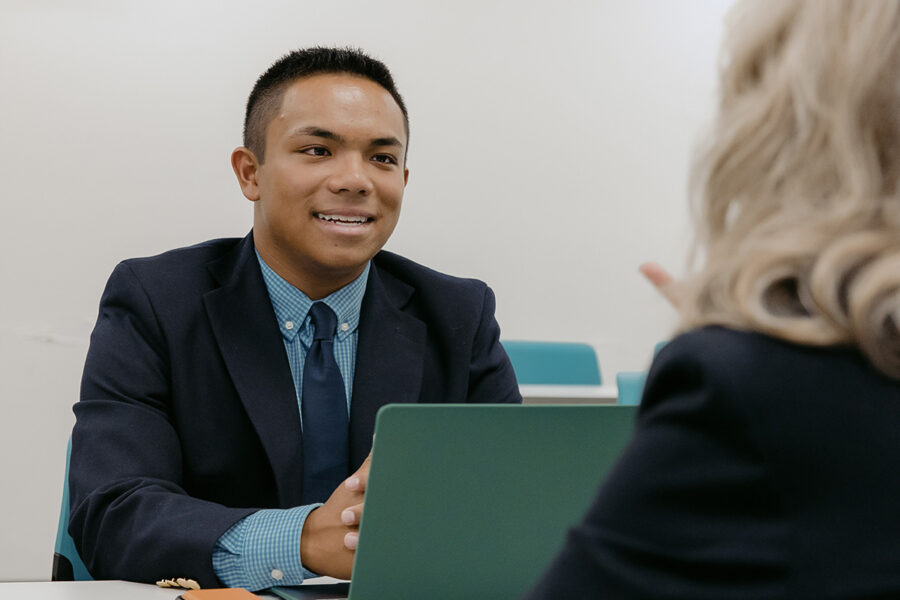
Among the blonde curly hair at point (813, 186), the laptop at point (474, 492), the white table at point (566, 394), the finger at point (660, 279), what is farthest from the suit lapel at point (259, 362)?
the white table at point (566, 394)

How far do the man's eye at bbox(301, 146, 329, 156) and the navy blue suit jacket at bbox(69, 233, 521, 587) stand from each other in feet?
0.63

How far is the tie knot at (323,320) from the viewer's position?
1.62 meters

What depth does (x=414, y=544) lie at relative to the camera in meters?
0.87

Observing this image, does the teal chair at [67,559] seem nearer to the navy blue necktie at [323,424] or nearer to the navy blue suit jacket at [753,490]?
the navy blue necktie at [323,424]

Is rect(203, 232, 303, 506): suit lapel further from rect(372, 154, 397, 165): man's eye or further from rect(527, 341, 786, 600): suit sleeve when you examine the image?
rect(527, 341, 786, 600): suit sleeve

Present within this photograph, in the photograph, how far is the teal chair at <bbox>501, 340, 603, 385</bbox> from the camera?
106 inches

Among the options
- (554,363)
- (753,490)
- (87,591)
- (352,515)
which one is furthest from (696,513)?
(554,363)

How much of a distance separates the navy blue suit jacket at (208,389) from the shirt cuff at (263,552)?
21 millimetres

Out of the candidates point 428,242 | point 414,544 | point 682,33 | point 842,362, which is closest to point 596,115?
point 682,33

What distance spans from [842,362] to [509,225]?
322cm

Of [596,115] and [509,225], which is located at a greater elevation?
[596,115]

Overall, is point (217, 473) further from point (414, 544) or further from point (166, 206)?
point (166, 206)

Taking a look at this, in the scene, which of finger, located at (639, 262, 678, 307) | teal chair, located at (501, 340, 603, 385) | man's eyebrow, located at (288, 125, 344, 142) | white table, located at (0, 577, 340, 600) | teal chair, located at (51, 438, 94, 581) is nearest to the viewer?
finger, located at (639, 262, 678, 307)

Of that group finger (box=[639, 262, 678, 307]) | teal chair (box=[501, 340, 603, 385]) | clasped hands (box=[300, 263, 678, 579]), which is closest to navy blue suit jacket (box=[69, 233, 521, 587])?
clasped hands (box=[300, 263, 678, 579])
